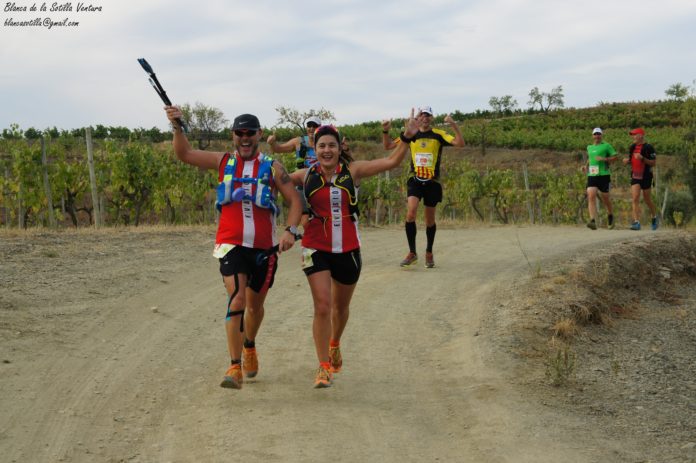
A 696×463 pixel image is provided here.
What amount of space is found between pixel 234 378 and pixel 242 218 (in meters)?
1.18

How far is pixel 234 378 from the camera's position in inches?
246

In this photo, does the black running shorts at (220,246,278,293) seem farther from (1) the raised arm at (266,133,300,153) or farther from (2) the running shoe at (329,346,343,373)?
(1) the raised arm at (266,133,300,153)

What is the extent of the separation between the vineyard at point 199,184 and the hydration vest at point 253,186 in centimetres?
1208

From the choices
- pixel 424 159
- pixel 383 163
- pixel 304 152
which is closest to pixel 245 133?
pixel 383 163

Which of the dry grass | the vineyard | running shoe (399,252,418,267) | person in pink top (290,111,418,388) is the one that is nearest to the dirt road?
running shoe (399,252,418,267)

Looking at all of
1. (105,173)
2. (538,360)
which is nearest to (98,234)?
(105,173)

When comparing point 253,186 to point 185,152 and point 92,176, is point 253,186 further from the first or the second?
point 92,176

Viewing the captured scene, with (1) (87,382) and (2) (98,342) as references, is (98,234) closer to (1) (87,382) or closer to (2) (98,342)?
(2) (98,342)

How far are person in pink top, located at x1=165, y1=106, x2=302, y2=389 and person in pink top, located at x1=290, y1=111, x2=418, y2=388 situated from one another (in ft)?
0.74

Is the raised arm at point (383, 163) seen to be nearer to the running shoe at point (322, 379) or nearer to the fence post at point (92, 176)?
the running shoe at point (322, 379)

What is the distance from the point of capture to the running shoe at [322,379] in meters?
6.42

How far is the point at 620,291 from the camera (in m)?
11.4

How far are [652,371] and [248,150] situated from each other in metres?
4.13

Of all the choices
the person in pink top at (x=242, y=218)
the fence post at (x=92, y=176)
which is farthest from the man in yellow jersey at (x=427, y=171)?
the fence post at (x=92, y=176)
